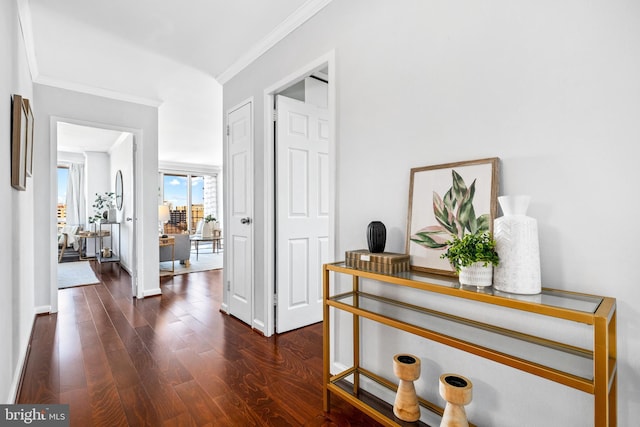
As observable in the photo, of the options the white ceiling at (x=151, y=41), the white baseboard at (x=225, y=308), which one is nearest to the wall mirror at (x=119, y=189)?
the white ceiling at (x=151, y=41)

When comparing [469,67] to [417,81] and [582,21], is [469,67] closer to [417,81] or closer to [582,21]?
[417,81]

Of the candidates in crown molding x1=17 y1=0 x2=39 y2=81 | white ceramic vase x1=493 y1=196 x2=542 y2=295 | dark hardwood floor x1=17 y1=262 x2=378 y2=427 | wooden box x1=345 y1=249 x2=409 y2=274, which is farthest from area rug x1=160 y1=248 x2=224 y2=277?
white ceramic vase x1=493 y1=196 x2=542 y2=295

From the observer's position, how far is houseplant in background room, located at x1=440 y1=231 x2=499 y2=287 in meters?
1.12

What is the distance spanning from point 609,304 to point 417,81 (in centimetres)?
119

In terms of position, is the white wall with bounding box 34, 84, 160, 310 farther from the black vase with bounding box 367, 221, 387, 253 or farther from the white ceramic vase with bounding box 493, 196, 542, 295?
the white ceramic vase with bounding box 493, 196, 542, 295

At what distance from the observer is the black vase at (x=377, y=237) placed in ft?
5.25

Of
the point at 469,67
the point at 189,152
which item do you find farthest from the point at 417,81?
the point at 189,152

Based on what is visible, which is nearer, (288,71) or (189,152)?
(288,71)

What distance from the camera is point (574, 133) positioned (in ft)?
3.62

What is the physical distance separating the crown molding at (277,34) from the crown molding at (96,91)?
1259 millimetres

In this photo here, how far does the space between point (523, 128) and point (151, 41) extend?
111 inches

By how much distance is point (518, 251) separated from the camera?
109 cm

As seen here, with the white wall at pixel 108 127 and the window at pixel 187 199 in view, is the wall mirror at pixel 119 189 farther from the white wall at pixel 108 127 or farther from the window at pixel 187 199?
the window at pixel 187 199

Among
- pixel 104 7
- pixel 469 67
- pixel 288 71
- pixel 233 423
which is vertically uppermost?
pixel 104 7
